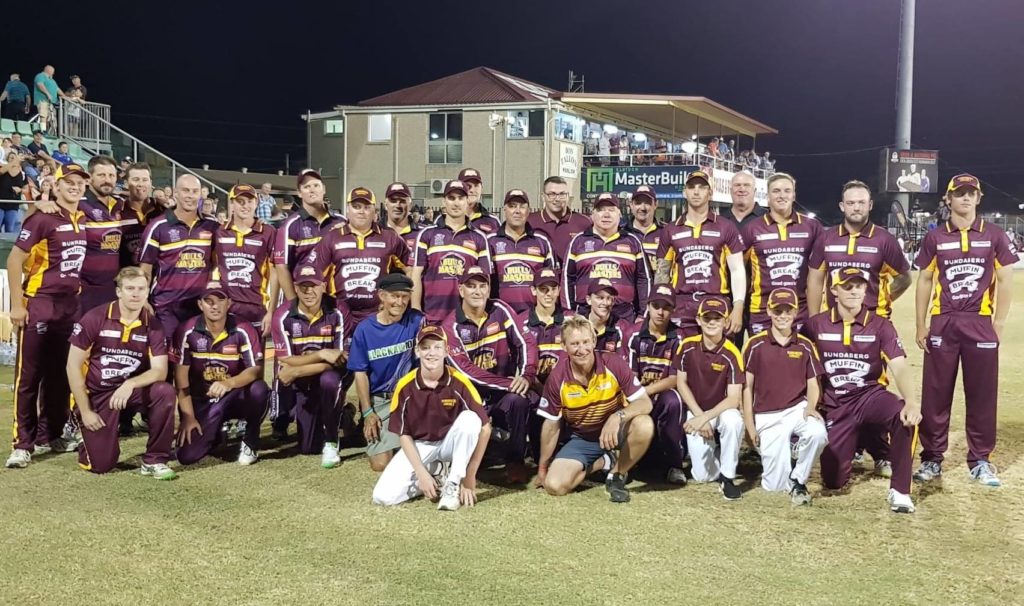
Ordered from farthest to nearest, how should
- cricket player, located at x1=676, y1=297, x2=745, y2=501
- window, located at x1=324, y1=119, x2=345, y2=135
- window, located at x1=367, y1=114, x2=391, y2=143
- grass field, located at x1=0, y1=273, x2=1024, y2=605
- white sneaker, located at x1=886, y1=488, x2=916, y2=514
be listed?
window, located at x1=324, y1=119, x2=345, y2=135 < window, located at x1=367, y1=114, x2=391, y2=143 < cricket player, located at x1=676, y1=297, x2=745, y2=501 < white sneaker, located at x1=886, y1=488, x2=916, y2=514 < grass field, located at x1=0, y1=273, x2=1024, y2=605

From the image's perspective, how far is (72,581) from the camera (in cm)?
393

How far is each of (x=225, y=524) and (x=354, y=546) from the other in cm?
83

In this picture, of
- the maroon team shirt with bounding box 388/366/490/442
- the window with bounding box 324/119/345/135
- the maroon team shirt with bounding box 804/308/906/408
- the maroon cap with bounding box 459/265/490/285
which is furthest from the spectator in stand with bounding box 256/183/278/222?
the window with bounding box 324/119/345/135

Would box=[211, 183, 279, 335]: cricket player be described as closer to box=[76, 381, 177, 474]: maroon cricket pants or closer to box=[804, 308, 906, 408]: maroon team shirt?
box=[76, 381, 177, 474]: maroon cricket pants

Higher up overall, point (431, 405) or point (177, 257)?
point (177, 257)

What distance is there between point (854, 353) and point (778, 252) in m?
1.12

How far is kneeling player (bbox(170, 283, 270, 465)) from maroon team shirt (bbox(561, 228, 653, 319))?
245cm

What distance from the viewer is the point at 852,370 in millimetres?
5754

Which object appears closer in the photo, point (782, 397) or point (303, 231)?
point (782, 397)

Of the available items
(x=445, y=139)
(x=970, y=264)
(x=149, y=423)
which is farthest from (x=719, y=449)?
(x=445, y=139)

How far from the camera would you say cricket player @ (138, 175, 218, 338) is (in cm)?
682

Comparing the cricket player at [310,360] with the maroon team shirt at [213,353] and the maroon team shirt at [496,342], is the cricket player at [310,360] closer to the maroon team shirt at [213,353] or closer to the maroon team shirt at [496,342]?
the maroon team shirt at [213,353]

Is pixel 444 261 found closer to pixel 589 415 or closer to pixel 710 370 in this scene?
pixel 589 415

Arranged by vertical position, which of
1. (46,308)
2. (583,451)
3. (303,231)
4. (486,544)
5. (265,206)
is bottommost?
(486,544)
